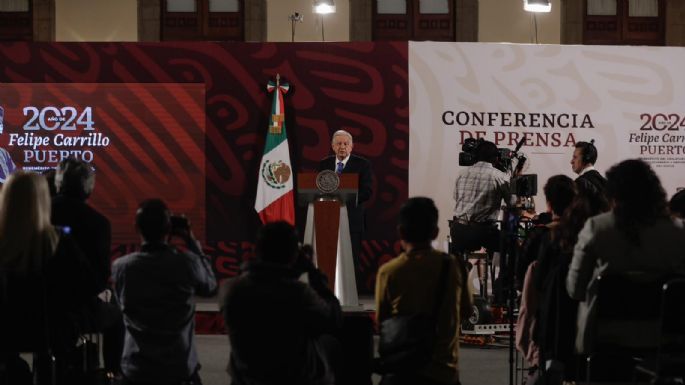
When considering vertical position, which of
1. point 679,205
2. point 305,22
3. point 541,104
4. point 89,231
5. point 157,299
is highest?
point 305,22

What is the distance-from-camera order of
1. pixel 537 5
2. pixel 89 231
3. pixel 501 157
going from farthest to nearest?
pixel 537 5 < pixel 501 157 < pixel 89 231

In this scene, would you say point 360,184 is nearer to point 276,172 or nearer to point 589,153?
point 276,172

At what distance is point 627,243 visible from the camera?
4.61 meters

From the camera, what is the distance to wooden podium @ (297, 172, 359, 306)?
7867 mm

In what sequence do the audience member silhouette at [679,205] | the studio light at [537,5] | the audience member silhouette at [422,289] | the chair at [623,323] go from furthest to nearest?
the studio light at [537,5], the audience member silhouette at [679,205], the chair at [623,323], the audience member silhouette at [422,289]

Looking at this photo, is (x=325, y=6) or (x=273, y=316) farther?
(x=325, y=6)

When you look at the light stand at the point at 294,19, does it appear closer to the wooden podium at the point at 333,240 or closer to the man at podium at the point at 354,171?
the man at podium at the point at 354,171

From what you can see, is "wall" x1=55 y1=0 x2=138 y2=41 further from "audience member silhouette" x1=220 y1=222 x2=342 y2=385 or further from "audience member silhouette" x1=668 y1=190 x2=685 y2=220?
"audience member silhouette" x1=220 y1=222 x2=342 y2=385

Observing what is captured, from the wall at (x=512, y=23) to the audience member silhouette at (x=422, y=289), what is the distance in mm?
11632

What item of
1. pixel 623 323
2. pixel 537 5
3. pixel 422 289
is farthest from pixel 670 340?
pixel 537 5

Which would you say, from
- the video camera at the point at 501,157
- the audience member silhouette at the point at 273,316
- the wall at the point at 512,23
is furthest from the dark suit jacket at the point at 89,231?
the wall at the point at 512,23

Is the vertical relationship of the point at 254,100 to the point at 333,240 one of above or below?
above

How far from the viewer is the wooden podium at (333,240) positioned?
7.87m

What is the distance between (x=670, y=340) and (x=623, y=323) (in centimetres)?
20
